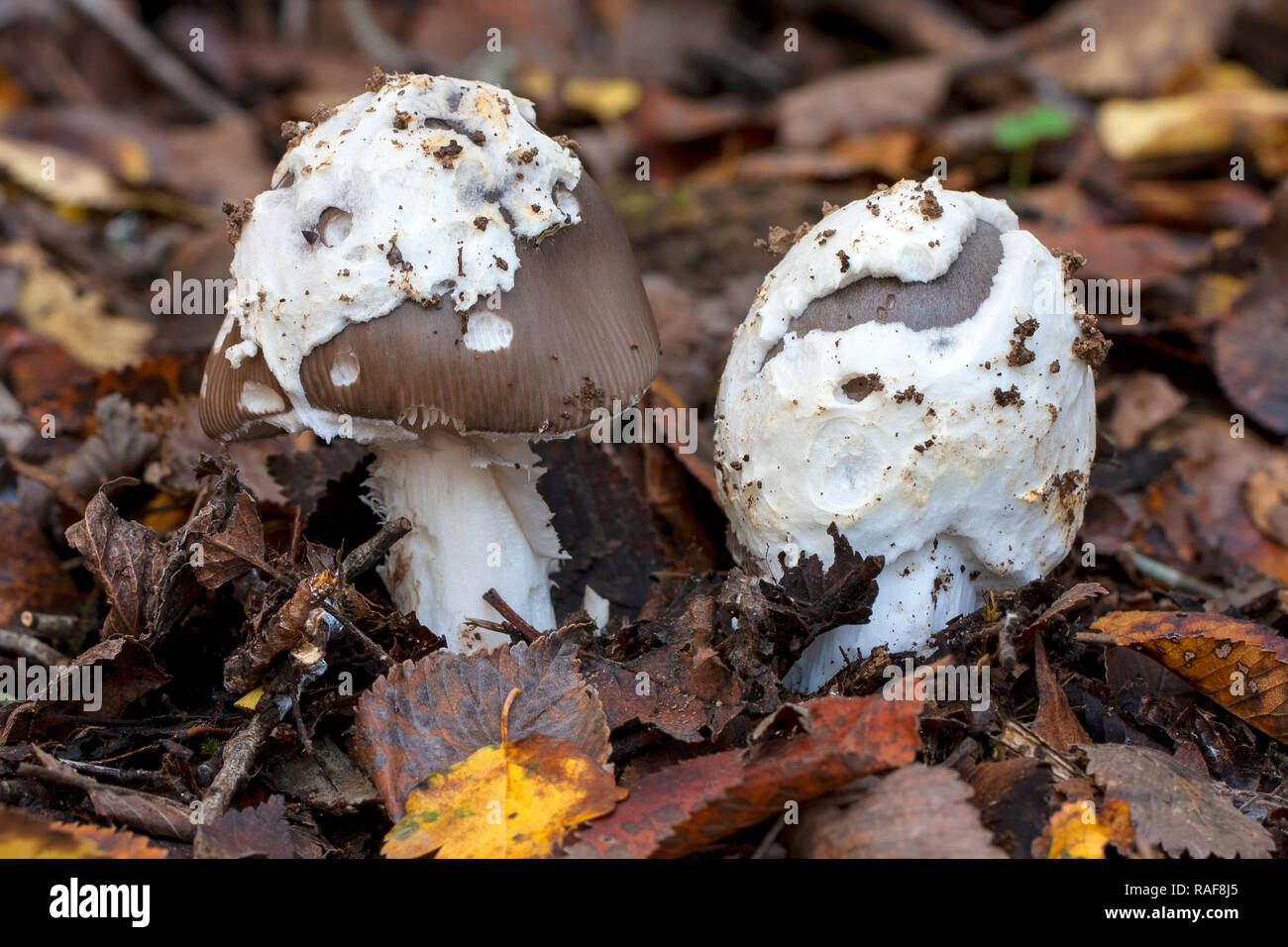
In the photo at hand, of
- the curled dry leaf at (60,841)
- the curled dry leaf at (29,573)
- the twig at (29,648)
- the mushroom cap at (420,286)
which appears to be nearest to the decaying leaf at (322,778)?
the curled dry leaf at (60,841)

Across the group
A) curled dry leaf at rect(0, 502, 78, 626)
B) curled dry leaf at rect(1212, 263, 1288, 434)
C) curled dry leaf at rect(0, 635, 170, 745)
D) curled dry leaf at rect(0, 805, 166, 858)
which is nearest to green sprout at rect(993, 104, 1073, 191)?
curled dry leaf at rect(1212, 263, 1288, 434)

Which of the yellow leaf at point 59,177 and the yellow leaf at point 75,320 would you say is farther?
the yellow leaf at point 59,177

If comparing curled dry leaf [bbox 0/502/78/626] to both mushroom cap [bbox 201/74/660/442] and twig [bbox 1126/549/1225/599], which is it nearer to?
mushroom cap [bbox 201/74/660/442]

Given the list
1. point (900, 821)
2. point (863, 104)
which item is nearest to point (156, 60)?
point (863, 104)

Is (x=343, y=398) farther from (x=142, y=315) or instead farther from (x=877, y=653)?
(x=142, y=315)

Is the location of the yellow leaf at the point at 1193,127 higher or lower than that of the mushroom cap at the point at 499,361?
higher

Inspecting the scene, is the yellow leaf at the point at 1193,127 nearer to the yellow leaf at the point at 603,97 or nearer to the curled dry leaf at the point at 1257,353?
the curled dry leaf at the point at 1257,353
